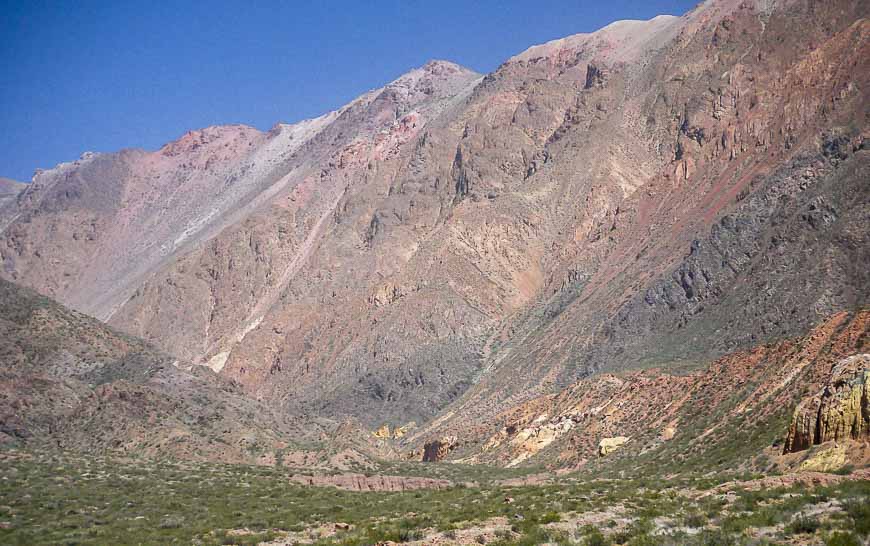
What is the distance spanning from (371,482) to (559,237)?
289 feet

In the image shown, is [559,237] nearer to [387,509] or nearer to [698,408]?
[698,408]

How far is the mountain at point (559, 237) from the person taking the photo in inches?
3157

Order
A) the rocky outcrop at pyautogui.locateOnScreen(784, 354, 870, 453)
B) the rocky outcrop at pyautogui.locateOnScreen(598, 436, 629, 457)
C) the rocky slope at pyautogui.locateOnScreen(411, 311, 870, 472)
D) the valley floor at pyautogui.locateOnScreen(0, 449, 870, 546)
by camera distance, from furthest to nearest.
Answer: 1. the rocky outcrop at pyautogui.locateOnScreen(598, 436, 629, 457)
2. the rocky slope at pyautogui.locateOnScreen(411, 311, 870, 472)
3. the rocky outcrop at pyautogui.locateOnScreen(784, 354, 870, 453)
4. the valley floor at pyautogui.locateOnScreen(0, 449, 870, 546)

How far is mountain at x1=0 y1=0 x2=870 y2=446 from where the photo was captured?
8019 centimetres

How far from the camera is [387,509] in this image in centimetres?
2964

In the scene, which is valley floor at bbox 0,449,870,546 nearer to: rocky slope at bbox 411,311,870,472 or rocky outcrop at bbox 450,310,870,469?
rocky slope at bbox 411,311,870,472

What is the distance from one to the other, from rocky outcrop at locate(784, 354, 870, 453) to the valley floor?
2637 millimetres

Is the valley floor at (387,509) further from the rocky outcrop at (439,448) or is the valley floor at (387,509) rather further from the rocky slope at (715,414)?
the rocky outcrop at (439,448)

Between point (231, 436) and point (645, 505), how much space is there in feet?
113

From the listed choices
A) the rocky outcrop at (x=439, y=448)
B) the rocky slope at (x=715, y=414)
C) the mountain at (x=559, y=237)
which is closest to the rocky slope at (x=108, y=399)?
the mountain at (x=559, y=237)

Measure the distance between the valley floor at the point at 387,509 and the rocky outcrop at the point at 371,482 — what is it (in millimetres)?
1593

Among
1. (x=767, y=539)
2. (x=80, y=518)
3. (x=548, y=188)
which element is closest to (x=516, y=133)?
(x=548, y=188)

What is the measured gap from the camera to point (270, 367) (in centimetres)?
13125

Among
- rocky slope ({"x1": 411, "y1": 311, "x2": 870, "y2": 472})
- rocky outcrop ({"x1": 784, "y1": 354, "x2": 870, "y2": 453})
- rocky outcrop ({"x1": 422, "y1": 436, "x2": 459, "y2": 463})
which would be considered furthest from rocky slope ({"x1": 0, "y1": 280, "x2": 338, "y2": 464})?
rocky outcrop ({"x1": 784, "y1": 354, "x2": 870, "y2": 453})
